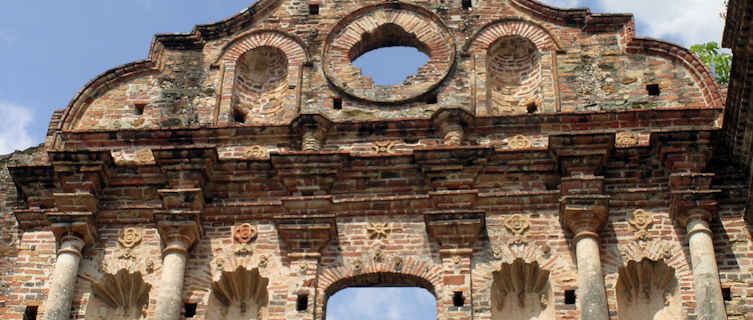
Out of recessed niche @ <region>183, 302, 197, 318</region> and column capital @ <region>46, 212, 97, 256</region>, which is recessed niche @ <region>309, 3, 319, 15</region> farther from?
recessed niche @ <region>183, 302, 197, 318</region>

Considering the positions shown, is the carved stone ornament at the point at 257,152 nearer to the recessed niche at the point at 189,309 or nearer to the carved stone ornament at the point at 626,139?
the recessed niche at the point at 189,309

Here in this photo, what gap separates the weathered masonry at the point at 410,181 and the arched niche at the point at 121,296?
3cm

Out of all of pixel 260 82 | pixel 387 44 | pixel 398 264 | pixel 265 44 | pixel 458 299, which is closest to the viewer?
pixel 458 299

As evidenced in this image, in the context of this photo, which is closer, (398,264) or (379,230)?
(398,264)

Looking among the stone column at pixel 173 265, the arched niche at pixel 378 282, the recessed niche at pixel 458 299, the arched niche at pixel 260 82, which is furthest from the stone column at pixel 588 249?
the stone column at pixel 173 265

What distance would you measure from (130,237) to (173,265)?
96cm

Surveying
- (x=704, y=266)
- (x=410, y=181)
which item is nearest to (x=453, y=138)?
(x=410, y=181)

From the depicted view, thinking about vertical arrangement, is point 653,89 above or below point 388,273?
above

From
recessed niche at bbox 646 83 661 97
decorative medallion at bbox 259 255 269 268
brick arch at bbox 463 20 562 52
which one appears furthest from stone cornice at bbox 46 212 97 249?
recessed niche at bbox 646 83 661 97

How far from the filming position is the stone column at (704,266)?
1667 cm

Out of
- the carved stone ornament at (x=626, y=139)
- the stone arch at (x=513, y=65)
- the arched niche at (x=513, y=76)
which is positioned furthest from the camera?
the arched niche at (x=513, y=76)

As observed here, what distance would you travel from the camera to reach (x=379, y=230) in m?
18.1

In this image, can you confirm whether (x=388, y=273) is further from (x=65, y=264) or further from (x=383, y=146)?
(x=65, y=264)

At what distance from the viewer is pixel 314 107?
19.7 metres
